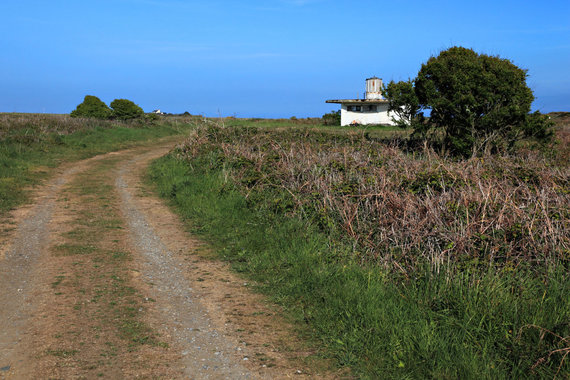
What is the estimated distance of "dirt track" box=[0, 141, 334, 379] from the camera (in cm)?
443

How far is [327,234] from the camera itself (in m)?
8.27

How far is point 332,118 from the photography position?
205ft

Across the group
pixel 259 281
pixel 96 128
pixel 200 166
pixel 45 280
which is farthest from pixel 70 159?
pixel 259 281

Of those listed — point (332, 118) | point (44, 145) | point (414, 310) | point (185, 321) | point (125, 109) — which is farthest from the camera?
point (332, 118)

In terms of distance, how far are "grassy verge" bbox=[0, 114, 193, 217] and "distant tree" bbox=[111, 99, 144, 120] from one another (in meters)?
6.84

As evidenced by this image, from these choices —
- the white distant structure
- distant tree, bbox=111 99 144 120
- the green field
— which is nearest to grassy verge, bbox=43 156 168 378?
the green field

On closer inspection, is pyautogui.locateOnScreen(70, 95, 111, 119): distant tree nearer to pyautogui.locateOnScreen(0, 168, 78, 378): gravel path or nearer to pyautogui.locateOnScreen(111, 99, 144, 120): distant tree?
pyautogui.locateOnScreen(111, 99, 144, 120): distant tree

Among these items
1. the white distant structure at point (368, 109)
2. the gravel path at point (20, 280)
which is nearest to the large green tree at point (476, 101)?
the gravel path at point (20, 280)

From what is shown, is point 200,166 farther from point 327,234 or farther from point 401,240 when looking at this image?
point 401,240

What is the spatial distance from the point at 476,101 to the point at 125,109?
34.9 m

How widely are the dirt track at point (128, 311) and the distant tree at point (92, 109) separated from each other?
1607 inches

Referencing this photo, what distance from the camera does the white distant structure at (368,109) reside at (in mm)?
55031

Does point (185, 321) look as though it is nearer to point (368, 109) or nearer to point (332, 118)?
point (368, 109)

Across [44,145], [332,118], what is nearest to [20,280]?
[44,145]
